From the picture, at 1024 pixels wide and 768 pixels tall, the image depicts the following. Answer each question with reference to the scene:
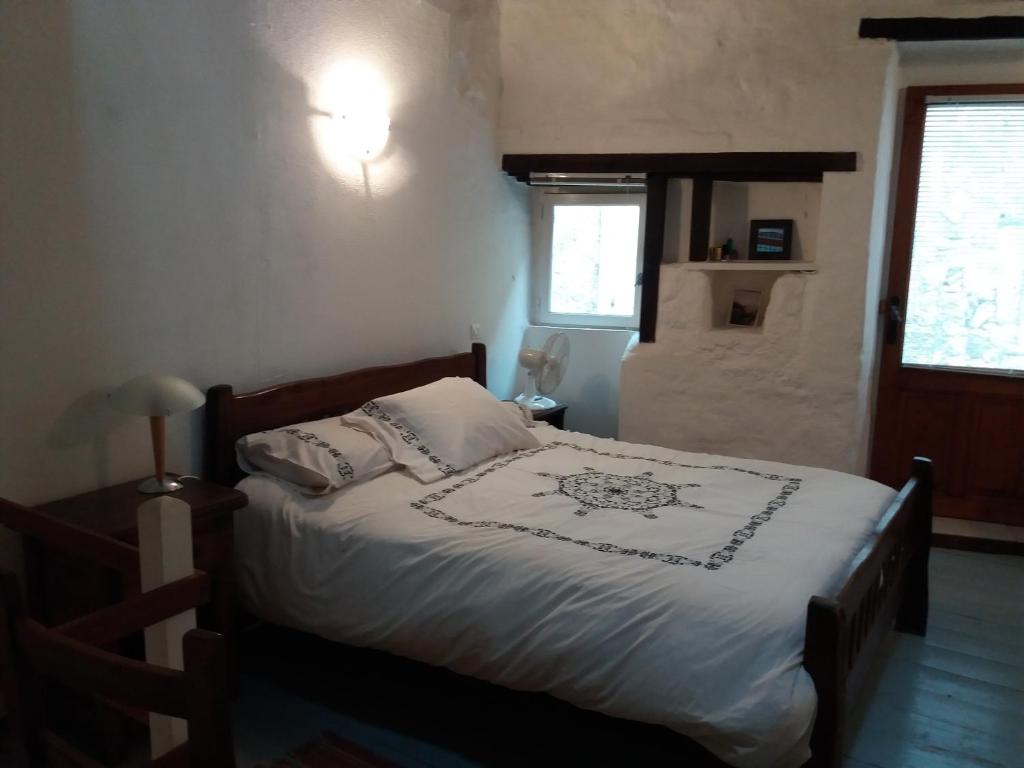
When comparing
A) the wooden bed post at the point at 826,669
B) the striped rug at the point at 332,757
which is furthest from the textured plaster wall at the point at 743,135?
the striped rug at the point at 332,757

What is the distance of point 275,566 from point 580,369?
2502mm

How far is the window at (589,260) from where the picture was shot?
456 cm

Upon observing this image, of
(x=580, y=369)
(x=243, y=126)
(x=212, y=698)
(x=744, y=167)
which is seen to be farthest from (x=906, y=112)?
(x=212, y=698)

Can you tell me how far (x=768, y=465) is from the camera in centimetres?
317

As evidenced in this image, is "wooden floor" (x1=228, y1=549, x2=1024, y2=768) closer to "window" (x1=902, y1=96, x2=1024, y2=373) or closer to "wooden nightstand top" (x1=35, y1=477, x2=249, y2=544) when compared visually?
"wooden nightstand top" (x1=35, y1=477, x2=249, y2=544)

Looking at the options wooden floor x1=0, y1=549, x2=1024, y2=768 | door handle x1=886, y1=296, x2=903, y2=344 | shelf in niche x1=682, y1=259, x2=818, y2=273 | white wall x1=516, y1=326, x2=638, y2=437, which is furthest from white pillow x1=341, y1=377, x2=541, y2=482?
door handle x1=886, y1=296, x2=903, y2=344

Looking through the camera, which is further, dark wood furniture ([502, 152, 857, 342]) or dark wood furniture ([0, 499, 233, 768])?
dark wood furniture ([502, 152, 857, 342])

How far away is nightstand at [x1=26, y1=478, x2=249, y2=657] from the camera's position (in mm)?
2123

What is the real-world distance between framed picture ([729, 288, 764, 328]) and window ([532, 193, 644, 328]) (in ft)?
1.83

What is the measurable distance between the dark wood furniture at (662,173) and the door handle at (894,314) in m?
0.83

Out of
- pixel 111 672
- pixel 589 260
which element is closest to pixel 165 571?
pixel 111 672

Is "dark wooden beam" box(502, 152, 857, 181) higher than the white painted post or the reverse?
higher

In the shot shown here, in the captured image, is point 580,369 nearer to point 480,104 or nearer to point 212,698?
point 480,104

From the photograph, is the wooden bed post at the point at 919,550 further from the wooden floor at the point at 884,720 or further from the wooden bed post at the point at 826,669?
the wooden bed post at the point at 826,669
